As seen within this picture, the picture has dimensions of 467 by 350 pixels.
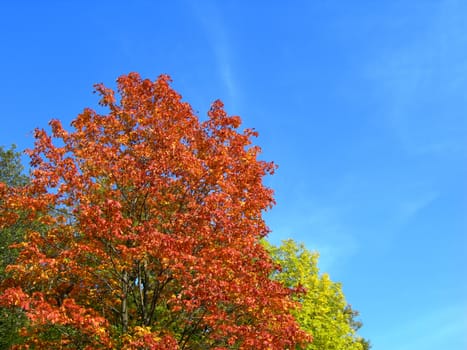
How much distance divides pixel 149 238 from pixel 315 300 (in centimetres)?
2398

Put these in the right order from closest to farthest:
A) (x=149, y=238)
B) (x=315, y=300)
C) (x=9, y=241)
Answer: (x=149, y=238), (x=9, y=241), (x=315, y=300)

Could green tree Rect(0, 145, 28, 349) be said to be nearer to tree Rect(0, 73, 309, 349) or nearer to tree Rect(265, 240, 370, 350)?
tree Rect(0, 73, 309, 349)

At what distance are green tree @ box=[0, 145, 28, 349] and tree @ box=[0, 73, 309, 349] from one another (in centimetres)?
258

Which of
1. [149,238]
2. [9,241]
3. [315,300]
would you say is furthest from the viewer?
[315,300]

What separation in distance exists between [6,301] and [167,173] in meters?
6.95

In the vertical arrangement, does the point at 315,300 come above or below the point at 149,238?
above

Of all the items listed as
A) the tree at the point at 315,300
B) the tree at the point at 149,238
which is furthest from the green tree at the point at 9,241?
the tree at the point at 315,300

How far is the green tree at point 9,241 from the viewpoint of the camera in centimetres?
2446

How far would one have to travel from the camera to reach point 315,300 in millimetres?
36281

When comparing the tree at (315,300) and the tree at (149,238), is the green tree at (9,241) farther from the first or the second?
the tree at (315,300)

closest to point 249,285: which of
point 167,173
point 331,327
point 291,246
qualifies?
point 167,173

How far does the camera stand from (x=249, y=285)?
16547mm

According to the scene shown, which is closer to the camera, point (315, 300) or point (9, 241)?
point (9, 241)

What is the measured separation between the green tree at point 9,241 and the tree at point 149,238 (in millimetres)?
2584
